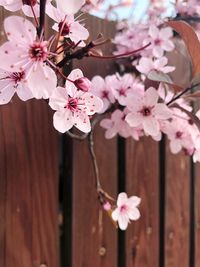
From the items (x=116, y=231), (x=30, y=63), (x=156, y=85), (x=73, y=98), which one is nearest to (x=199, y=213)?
(x=116, y=231)

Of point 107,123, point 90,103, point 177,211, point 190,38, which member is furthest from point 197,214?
point 90,103

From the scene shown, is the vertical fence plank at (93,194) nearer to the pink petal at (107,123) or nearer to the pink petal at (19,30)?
the pink petal at (107,123)

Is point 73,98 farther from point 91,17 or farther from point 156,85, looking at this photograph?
point 91,17

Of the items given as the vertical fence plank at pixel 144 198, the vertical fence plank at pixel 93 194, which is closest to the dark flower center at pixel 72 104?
the vertical fence plank at pixel 93 194

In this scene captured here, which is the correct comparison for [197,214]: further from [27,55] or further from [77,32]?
[27,55]

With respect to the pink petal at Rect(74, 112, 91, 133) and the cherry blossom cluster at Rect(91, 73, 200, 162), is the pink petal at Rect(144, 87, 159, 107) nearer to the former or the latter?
the cherry blossom cluster at Rect(91, 73, 200, 162)

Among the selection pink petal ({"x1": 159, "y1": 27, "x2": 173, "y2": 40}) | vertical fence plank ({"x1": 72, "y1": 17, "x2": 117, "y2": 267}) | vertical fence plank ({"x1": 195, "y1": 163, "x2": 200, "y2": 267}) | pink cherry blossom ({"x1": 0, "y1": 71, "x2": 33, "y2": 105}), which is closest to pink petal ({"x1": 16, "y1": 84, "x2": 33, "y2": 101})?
pink cherry blossom ({"x1": 0, "y1": 71, "x2": 33, "y2": 105})
